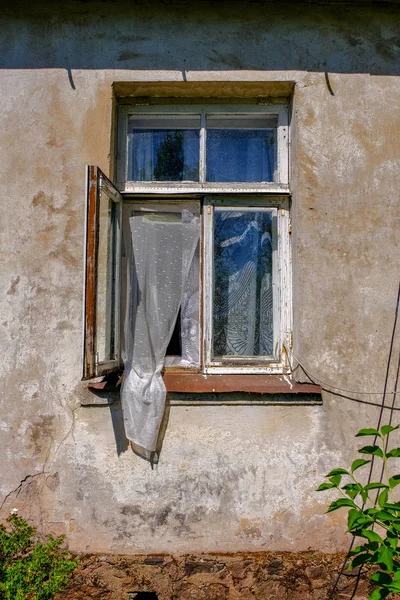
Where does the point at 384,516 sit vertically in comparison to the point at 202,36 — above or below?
below

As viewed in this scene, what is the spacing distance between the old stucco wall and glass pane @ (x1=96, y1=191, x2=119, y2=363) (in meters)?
0.20

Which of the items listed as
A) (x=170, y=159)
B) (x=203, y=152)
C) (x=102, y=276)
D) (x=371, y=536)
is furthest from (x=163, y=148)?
(x=371, y=536)

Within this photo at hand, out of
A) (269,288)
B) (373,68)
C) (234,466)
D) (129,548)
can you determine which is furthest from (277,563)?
(373,68)

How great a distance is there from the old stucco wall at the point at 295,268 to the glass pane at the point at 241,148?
0.76 feet

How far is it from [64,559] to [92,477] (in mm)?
447

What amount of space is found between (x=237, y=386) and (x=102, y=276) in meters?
0.99

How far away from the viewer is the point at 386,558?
2.31 metres

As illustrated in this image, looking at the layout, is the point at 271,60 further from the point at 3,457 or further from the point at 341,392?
the point at 3,457

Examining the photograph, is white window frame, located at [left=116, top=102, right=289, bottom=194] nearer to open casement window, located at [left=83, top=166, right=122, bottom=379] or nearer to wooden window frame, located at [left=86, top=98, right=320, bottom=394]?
wooden window frame, located at [left=86, top=98, right=320, bottom=394]

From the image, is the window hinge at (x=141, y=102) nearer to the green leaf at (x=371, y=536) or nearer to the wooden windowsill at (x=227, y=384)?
the wooden windowsill at (x=227, y=384)

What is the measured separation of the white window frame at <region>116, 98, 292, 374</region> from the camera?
3363mm

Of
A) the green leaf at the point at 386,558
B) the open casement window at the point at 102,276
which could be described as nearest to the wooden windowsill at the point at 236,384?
the open casement window at the point at 102,276

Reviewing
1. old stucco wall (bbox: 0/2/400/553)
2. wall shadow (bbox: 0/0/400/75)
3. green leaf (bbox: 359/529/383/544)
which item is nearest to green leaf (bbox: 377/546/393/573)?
green leaf (bbox: 359/529/383/544)

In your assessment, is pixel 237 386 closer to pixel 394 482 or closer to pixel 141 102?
pixel 394 482
